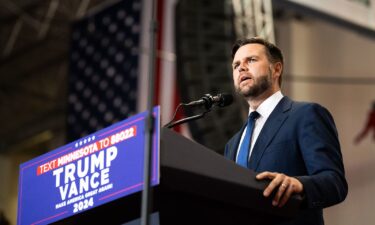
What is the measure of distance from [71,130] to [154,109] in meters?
8.35

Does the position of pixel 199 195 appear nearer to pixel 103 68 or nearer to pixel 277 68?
pixel 277 68

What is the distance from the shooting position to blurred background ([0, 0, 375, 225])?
330 inches

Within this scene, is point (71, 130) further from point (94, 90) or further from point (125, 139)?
point (125, 139)

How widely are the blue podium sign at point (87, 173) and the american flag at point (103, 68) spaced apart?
705cm

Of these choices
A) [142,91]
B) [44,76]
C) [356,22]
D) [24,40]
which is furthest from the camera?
[44,76]

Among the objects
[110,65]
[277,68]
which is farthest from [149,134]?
[110,65]

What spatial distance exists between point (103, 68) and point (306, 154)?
7.92 metres

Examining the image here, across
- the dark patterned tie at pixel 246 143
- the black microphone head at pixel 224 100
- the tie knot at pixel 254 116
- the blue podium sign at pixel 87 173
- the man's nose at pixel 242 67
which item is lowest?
the blue podium sign at pixel 87 173

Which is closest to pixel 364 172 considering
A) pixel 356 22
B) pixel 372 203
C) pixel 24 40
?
pixel 372 203

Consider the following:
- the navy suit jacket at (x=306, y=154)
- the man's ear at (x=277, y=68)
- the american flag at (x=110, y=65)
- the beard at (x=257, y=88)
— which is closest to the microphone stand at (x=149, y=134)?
the navy suit jacket at (x=306, y=154)

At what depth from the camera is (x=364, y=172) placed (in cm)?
1151

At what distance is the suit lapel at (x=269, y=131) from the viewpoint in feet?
8.34

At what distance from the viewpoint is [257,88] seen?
2766 millimetres

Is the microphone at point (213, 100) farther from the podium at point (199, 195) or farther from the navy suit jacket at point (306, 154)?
the podium at point (199, 195)
